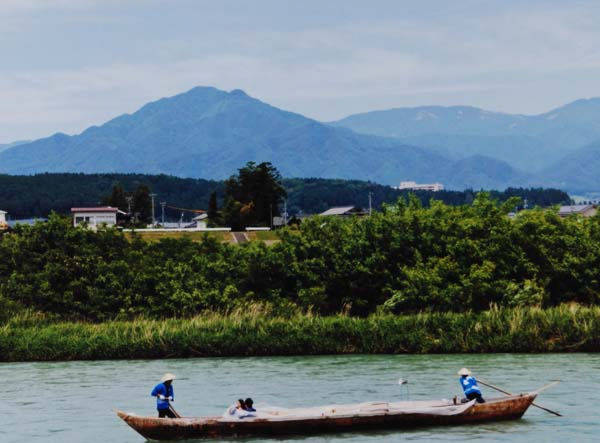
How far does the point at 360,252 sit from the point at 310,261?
8.22ft

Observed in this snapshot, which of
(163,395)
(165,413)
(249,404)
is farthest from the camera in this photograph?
(165,413)

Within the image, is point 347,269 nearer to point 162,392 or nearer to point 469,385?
point 469,385

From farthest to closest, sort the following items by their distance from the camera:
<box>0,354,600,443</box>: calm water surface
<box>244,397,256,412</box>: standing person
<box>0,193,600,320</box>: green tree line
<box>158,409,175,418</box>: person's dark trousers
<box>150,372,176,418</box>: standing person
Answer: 1. <box>0,193,600,320</box>: green tree line
2. <box>0,354,600,443</box>: calm water surface
3. <box>158,409,175,418</box>: person's dark trousers
4. <box>150,372,176,418</box>: standing person
5. <box>244,397,256,412</box>: standing person

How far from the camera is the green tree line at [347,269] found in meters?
49.8

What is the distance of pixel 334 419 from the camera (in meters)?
28.1

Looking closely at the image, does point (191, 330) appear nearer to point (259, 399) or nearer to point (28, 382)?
point (28, 382)

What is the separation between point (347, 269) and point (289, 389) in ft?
53.4

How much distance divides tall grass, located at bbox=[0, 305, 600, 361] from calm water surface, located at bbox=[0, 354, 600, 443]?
96 centimetres

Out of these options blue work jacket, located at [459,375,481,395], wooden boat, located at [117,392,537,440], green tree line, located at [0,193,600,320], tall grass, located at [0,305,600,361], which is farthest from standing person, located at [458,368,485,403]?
green tree line, located at [0,193,600,320]

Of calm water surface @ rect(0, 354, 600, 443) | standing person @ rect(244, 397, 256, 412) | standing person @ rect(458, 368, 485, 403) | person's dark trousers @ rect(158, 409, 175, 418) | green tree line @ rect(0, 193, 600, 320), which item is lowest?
calm water surface @ rect(0, 354, 600, 443)

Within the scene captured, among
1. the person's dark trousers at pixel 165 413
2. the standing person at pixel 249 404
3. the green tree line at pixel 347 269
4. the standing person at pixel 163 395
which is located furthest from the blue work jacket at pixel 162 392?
the green tree line at pixel 347 269

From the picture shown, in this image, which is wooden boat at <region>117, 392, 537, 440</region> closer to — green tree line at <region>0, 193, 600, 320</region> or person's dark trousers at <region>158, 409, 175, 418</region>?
person's dark trousers at <region>158, 409, 175, 418</region>

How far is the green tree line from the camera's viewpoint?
163ft

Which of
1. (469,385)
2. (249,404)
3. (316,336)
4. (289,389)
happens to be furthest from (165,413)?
(316,336)
